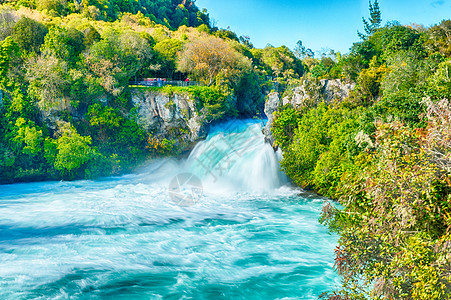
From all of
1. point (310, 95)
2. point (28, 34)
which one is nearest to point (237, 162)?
point (310, 95)

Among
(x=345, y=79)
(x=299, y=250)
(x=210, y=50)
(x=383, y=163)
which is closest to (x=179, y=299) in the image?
(x=299, y=250)

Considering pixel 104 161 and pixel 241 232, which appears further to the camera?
pixel 104 161

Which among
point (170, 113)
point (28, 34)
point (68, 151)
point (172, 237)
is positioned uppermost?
point (28, 34)

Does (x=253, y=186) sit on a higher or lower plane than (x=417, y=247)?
lower

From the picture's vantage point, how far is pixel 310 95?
27.2m

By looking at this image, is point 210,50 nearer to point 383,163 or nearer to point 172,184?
point 172,184

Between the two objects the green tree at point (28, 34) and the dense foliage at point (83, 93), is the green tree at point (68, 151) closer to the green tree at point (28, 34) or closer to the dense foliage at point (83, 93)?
the dense foliage at point (83, 93)

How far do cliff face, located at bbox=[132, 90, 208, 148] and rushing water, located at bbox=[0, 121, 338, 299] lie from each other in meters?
5.42

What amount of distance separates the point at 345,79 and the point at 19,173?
1135 inches

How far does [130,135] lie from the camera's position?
3203 cm

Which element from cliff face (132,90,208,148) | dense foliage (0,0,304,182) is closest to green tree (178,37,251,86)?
dense foliage (0,0,304,182)

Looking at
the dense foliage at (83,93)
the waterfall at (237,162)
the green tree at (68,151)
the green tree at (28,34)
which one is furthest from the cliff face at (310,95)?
the green tree at (28,34)

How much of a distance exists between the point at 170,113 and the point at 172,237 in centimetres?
1795

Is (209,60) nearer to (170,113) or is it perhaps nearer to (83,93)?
(170,113)
